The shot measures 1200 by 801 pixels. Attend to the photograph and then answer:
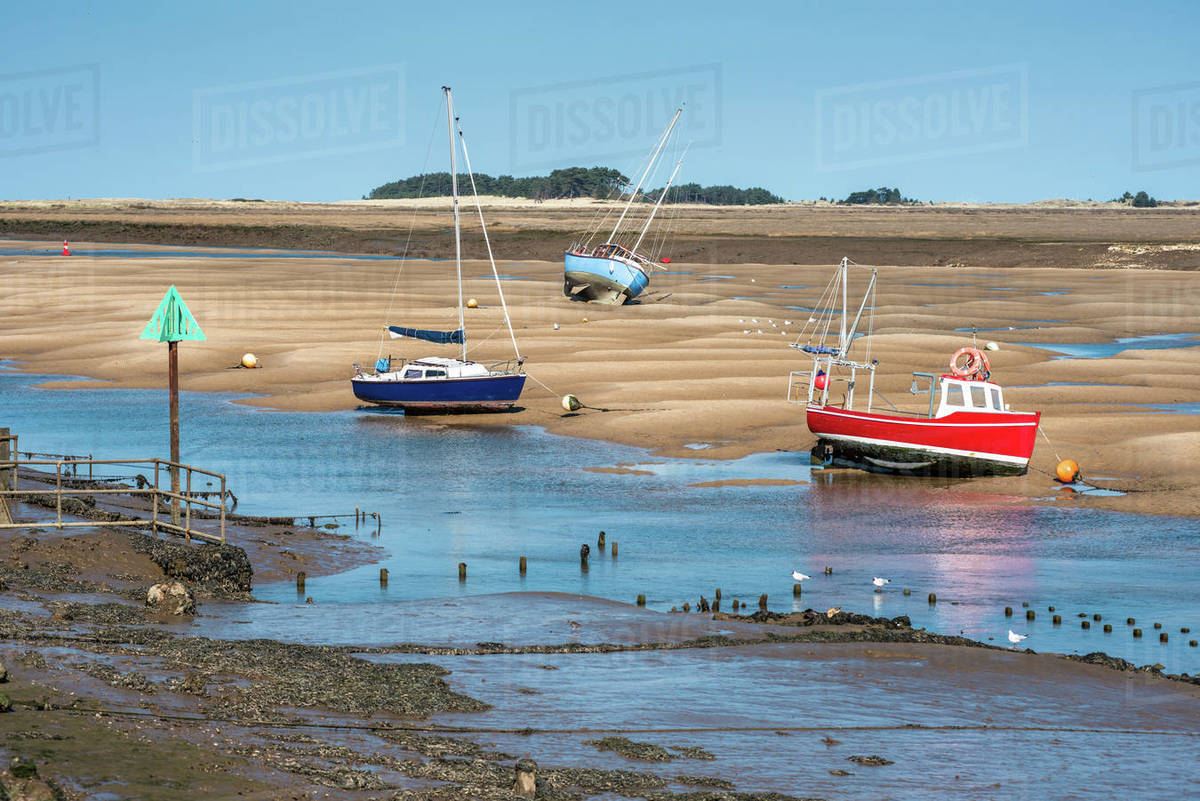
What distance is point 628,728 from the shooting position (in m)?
16.5

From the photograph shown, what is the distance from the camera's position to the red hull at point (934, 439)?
38531mm

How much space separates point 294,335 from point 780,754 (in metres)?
55.6

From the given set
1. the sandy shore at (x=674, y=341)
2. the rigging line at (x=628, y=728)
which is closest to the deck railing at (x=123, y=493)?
the rigging line at (x=628, y=728)

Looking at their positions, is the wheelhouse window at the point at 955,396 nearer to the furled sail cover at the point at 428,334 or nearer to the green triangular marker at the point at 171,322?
the furled sail cover at the point at 428,334

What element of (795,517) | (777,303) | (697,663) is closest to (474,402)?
(795,517)

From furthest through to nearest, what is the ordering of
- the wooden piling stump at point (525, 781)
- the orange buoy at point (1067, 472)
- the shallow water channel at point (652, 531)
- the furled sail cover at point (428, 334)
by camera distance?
the furled sail cover at point (428, 334) → the orange buoy at point (1067, 472) → the shallow water channel at point (652, 531) → the wooden piling stump at point (525, 781)

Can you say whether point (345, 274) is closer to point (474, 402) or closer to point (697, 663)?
point (474, 402)

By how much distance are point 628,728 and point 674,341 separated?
50.7 meters

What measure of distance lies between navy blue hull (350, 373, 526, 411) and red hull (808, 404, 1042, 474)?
1263 centimetres

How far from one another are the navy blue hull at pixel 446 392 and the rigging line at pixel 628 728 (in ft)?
107

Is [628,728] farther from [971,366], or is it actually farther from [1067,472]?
[971,366]

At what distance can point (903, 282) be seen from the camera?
10088cm

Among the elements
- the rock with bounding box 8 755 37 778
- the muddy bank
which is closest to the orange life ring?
the rock with bounding box 8 755 37 778

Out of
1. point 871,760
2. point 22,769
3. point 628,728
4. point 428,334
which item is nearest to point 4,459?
point 628,728
